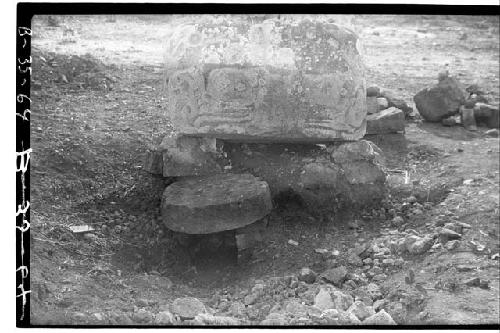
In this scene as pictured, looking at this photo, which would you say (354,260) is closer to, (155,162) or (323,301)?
(323,301)

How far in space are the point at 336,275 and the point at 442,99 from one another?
157 cm

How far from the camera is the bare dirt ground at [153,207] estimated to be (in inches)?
142

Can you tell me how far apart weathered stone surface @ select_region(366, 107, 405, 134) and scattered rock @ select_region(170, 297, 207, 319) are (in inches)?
61.9

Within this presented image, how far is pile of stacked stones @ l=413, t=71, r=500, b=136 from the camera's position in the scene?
15.4 feet

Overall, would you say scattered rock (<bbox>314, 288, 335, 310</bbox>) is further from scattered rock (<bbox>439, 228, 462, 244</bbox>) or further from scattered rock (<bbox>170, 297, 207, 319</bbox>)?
scattered rock (<bbox>439, 228, 462, 244</bbox>)

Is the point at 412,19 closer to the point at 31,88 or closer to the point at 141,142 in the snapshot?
the point at 141,142

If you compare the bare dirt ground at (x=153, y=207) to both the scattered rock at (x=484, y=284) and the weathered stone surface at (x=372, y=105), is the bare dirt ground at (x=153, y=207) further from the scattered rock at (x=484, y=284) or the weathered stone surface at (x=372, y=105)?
the weathered stone surface at (x=372, y=105)

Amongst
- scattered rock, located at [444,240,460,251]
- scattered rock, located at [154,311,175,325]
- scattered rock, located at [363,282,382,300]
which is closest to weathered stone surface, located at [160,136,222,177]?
scattered rock, located at [154,311,175,325]

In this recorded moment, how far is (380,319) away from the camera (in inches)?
135

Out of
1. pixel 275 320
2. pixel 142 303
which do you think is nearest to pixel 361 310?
pixel 275 320

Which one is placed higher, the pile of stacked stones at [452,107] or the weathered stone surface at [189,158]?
the pile of stacked stones at [452,107]

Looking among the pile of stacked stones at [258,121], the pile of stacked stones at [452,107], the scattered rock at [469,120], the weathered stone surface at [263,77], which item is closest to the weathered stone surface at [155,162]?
the pile of stacked stones at [258,121]

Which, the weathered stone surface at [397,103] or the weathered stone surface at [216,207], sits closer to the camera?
the weathered stone surface at [216,207]

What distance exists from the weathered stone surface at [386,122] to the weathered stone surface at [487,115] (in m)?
0.48
